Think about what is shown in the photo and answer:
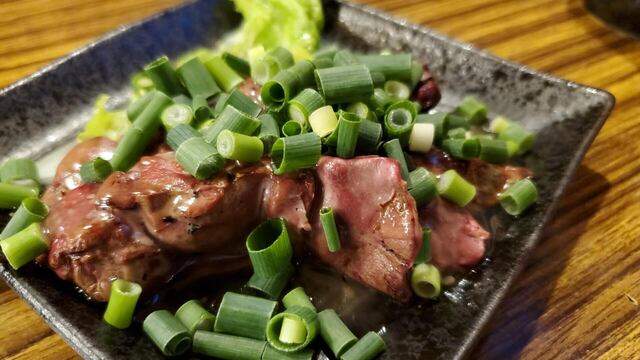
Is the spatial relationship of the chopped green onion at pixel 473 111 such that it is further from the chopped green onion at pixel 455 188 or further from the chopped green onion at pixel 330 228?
the chopped green onion at pixel 330 228

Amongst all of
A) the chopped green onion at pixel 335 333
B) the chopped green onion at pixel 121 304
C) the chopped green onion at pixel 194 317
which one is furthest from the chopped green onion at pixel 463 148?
the chopped green onion at pixel 121 304

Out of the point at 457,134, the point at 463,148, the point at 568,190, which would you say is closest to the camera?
the point at 463,148

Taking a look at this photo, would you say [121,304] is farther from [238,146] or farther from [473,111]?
[473,111]

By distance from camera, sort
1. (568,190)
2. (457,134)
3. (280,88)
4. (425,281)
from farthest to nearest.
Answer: (568,190), (457,134), (280,88), (425,281)

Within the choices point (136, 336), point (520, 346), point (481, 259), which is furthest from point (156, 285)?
point (520, 346)

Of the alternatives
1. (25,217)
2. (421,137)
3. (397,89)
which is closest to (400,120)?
(421,137)

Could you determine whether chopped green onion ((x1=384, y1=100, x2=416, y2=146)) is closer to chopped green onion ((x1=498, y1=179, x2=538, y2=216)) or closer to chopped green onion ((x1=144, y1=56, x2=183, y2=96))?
chopped green onion ((x1=498, y1=179, x2=538, y2=216))
